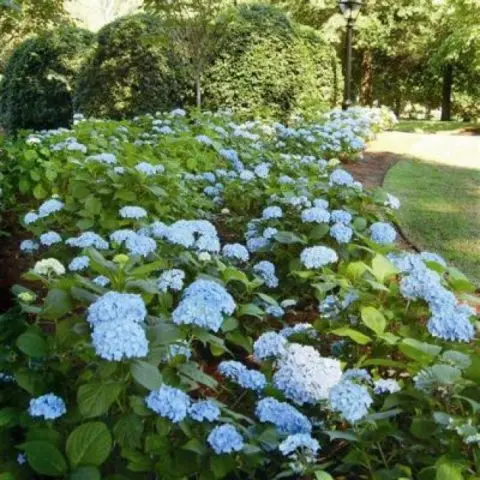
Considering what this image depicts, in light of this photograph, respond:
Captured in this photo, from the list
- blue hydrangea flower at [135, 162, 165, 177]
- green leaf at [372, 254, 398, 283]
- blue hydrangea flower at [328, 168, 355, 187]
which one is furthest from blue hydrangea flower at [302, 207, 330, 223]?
blue hydrangea flower at [135, 162, 165, 177]

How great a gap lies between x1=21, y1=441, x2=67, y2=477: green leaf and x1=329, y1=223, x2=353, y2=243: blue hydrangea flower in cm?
170

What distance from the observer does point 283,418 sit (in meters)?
1.55

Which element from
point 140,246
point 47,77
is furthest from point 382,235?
point 47,77

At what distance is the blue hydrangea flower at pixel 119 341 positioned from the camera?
1328mm

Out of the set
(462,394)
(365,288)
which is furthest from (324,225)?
(462,394)

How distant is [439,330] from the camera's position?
1739 millimetres

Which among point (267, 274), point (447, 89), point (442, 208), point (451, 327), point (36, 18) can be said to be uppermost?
point (36, 18)

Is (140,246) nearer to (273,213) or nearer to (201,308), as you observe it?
(201,308)

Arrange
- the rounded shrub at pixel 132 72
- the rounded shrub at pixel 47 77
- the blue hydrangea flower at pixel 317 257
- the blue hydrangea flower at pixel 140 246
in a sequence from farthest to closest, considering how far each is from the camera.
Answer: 1. the rounded shrub at pixel 47 77
2. the rounded shrub at pixel 132 72
3. the blue hydrangea flower at pixel 317 257
4. the blue hydrangea flower at pixel 140 246

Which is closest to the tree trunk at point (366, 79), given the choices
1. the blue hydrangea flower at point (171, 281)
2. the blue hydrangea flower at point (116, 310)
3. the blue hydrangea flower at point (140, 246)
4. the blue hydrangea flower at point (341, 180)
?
the blue hydrangea flower at point (341, 180)

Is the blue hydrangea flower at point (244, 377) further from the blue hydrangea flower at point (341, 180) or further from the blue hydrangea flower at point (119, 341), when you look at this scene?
the blue hydrangea flower at point (341, 180)

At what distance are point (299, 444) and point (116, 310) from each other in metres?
0.49

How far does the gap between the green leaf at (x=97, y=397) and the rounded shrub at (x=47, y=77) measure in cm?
1118

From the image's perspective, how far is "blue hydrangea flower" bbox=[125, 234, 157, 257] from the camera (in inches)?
86.7
